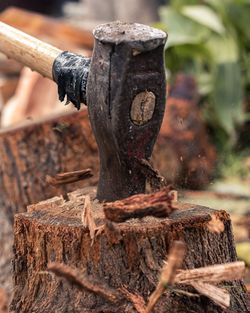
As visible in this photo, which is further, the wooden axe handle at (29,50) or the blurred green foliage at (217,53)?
the blurred green foliage at (217,53)

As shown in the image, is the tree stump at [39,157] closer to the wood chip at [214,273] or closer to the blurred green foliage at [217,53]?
the wood chip at [214,273]

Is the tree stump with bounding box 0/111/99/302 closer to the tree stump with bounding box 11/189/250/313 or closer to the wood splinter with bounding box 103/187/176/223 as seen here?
the tree stump with bounding box 11/189/250/313

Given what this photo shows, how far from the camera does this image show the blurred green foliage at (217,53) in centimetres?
731

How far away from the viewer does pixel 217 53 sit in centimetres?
740

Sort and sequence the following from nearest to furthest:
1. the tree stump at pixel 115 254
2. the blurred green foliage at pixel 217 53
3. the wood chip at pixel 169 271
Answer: the wood chip at pixel 169 271, the tree stump at pixel 115 254, the blurred green foliage at pixel 217 53

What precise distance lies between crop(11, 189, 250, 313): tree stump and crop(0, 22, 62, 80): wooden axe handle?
0.60 m

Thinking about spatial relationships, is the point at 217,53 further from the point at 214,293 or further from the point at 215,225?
the point at 214,293

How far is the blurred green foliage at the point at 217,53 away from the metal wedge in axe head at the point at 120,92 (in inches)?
166

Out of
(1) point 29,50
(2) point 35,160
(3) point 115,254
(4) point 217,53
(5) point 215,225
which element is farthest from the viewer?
(4) point 217,53

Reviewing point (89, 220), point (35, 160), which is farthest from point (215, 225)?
point (35, 160)

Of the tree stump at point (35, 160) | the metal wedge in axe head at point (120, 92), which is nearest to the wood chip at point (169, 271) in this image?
the metal wedge in axe head at point (120, 92)

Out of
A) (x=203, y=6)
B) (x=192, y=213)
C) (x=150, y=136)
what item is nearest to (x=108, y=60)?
(x=150, y=136)

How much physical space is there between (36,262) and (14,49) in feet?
3.00

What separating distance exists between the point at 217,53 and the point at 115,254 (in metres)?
4.84
